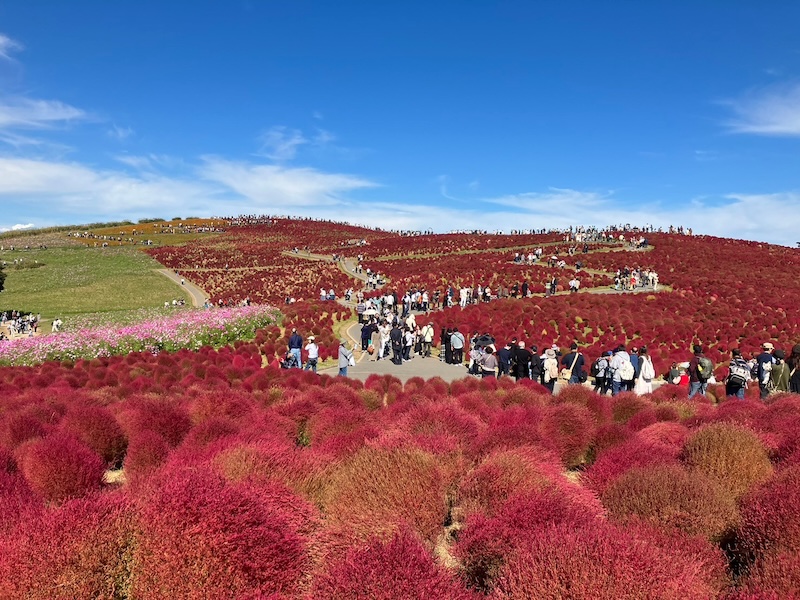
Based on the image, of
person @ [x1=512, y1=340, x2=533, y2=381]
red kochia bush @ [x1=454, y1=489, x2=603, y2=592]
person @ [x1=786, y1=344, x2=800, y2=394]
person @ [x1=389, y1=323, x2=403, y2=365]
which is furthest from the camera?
person @ [x1=389, y1=323, x2=403, y2=365]

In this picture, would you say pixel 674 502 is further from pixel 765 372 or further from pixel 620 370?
pixel 765 372

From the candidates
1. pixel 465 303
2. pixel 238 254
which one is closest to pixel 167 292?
pixel 238 254

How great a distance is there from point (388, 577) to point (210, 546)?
50.6 inches

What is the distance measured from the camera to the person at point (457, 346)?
Result: 2044 cm

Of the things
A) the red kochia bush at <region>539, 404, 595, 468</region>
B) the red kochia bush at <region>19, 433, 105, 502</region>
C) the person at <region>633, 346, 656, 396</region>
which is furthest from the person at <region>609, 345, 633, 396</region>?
the red kochia bush at <region>19, 433, 105, 502</region>

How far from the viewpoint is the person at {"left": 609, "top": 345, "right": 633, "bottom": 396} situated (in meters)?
14.6

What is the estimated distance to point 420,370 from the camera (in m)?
19.8

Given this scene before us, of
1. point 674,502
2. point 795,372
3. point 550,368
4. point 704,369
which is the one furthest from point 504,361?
point 674,502

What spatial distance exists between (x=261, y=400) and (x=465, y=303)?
83.5ft

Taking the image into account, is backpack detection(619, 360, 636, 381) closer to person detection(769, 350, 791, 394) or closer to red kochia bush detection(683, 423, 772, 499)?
person detection(769, 350, 791, 394)

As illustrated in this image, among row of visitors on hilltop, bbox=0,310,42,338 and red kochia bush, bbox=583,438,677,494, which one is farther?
row of visitors on hilltop, bbox=0,310,42,338

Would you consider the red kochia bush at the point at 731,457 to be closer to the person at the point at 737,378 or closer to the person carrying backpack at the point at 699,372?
the person at the point at 737,378

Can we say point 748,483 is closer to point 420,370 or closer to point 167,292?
point 420,370

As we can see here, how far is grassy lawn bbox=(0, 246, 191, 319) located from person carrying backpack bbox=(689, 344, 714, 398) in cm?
4447
